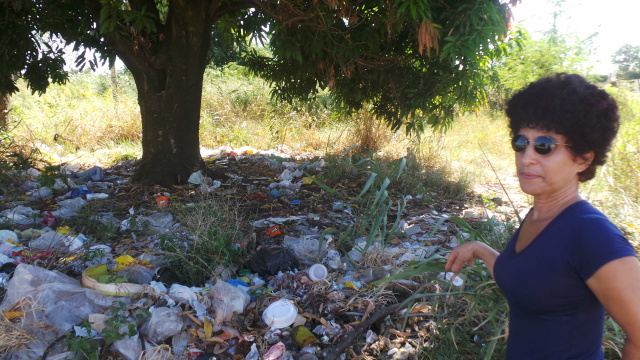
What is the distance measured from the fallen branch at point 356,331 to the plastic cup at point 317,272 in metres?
0.49

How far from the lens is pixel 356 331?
2449 mm

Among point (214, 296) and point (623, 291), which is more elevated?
point (623, 291)

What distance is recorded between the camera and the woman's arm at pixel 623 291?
42.2 inches

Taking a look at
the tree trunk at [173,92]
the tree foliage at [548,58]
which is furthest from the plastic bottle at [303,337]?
the tree foliage at [548,58]

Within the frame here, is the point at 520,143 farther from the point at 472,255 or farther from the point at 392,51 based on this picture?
the point at 392,51

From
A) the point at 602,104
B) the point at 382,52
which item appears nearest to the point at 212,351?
the point at 602,104

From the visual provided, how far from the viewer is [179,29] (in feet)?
15.9

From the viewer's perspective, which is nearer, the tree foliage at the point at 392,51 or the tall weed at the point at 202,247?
the tall weed at the point at 202,247

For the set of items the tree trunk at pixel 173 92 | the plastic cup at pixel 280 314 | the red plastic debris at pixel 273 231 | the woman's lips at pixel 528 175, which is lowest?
the red plastic debris at pixel 273 231

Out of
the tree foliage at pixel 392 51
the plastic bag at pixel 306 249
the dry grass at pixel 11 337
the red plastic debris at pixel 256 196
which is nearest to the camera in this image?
the dry grass at pixel 11 337

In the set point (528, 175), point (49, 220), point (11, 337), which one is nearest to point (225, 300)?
point (11, 337)

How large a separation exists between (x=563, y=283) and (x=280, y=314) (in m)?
1.63

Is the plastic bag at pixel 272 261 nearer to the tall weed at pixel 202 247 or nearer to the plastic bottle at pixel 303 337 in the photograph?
the tall weed at pixel 202 247

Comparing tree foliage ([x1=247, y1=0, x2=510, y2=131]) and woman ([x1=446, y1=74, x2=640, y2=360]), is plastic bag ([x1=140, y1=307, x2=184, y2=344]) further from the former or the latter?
tree foliage ([x1=247, y1=0, x2=510, y2=131])
